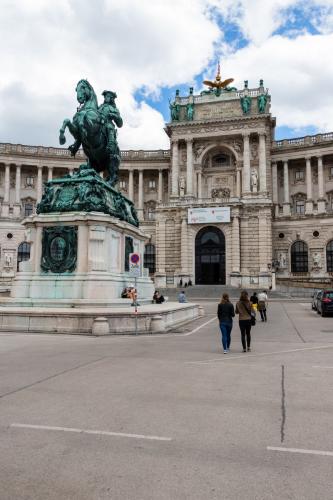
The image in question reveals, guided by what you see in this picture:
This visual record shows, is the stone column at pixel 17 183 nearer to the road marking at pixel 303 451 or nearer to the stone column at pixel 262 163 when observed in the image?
the stone column at pixel 262 163

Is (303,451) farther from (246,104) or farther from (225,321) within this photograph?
(246,104)

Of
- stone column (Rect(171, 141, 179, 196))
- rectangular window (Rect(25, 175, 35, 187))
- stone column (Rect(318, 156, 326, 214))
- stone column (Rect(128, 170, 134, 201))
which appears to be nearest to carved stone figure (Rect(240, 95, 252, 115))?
stone column (Rect(171, 141, 179, 196))

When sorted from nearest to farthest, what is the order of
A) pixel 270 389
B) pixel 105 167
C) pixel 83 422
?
1. pixel 83 422
2. pixel 270 389
3. pixel 105 167

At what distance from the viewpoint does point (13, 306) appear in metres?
18.3

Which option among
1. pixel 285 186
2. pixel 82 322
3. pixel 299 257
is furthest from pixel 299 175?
pixel 82 322

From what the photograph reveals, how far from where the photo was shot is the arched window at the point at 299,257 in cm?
6562

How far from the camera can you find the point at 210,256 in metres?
62.1

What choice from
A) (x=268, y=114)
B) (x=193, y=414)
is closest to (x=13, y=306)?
(x=193, y=414)

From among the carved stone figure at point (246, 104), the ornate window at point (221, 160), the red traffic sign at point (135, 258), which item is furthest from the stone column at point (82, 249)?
the ornate window at point (221, 160)

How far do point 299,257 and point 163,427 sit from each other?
210ft

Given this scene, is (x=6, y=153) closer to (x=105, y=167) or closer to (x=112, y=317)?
(x=105, y=167)

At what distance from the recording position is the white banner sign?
59.7 m

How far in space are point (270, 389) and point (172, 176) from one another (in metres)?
62.6

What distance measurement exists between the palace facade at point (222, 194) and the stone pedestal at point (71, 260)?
135ft
